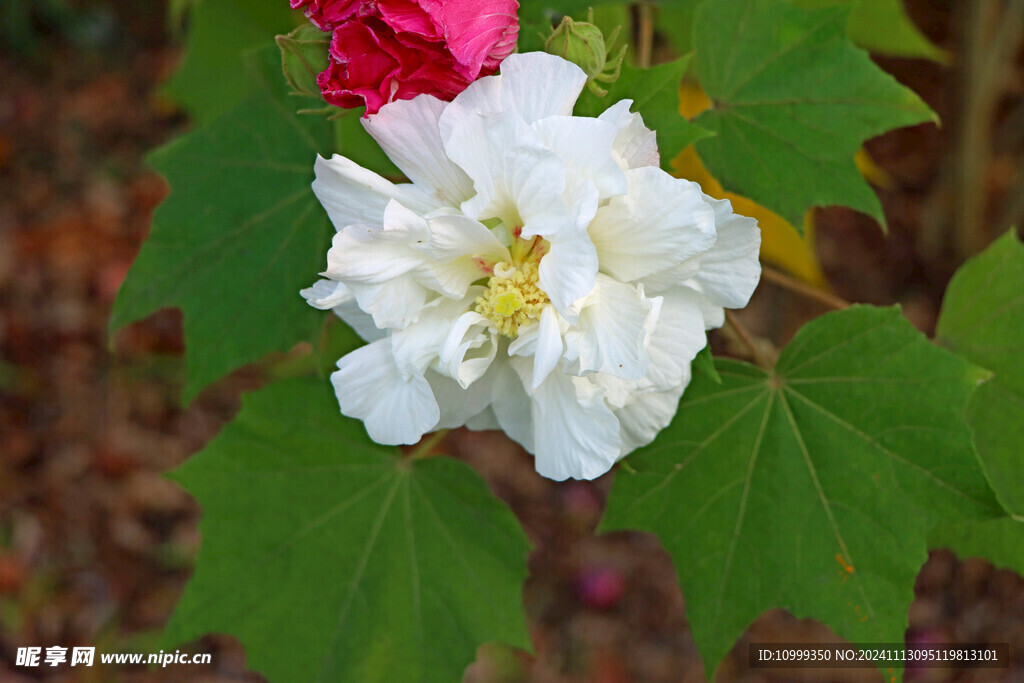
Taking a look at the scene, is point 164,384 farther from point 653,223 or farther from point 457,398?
point 653,223

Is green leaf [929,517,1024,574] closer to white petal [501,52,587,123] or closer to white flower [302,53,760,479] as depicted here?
white flower [302,53,760,479]

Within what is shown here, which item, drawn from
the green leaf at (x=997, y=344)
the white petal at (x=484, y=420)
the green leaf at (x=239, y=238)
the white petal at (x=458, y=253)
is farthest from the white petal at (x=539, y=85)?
the green leaf at (x=997, y=344)

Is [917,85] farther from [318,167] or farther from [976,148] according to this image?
[318,167]

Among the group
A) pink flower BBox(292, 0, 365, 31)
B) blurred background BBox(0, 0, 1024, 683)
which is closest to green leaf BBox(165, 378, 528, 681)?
pink flower BBox(292, 0, 365, 31)

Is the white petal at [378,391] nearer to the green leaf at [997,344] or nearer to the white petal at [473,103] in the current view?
the white petal at [473,103]

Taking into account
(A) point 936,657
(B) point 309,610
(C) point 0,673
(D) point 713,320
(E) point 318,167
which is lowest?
(C) point 0,673

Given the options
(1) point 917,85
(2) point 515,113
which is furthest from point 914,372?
(1) point 917,85

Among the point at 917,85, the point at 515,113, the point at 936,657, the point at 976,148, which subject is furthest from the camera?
the point at 917,85
